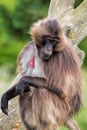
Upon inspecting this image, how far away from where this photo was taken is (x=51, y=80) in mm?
7273

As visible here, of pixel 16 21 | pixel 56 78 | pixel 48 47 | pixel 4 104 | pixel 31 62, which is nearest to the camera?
pixel 48 47

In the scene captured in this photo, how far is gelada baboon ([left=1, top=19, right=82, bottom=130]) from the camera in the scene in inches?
281

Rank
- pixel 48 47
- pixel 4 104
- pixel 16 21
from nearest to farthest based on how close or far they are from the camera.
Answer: pixel 48 47
pixel 4 104
pixel 16 21

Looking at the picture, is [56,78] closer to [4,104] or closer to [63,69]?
[63,69]

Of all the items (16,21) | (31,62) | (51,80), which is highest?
(16,21)

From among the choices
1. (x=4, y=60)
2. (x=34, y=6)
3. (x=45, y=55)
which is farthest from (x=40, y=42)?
(x=34, y=6)

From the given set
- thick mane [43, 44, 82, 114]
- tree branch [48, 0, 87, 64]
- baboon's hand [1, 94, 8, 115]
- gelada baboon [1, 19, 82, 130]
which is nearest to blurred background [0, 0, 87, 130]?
tree branch [48, 0, 87, 64]

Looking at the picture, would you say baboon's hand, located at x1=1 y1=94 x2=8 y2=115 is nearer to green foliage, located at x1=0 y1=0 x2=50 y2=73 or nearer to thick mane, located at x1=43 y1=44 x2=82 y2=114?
thick mane, located at x1=43 y1=44 x2=82 y2=114

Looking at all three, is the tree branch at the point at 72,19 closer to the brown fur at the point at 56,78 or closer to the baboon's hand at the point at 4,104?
the brown fur at the point at 56,78

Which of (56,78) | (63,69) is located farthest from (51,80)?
(63,69)

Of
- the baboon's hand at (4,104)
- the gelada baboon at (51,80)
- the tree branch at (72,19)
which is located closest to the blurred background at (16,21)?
the tree branch at (72,19)

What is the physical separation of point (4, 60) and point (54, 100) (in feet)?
36.9

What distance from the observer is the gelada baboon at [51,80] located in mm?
7137

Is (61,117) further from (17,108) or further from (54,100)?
(17,108)
